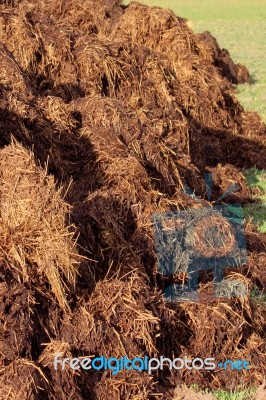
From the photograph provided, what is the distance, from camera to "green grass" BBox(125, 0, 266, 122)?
51.9 feet

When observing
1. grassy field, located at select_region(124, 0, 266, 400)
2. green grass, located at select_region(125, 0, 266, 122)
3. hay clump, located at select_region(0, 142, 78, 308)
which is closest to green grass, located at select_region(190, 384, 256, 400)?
grassy field, located at select_region(124, 0, 266, 400)

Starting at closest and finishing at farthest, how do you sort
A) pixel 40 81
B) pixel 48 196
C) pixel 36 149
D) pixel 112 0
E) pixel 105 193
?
pixel 48 196 → pixel 105 193 → pixel 36 149 → pixel 40 81 → pixel 112 0

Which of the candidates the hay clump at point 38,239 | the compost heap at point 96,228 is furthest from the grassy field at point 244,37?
the hay clump at point 38,239

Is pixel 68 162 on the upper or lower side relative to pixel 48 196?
lower

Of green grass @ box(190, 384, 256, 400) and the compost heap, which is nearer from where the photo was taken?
the compost heap

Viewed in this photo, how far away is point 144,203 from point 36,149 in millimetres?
1160

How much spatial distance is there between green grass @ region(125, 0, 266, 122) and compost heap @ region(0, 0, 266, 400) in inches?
187

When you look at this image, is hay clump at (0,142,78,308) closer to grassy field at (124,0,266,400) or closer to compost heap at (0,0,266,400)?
compost heap at (0,0,266,400)

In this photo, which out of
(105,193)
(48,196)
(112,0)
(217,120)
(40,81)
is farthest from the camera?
(112,0)

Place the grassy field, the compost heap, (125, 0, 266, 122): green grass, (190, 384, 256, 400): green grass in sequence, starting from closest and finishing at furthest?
the compost heap < (190, 384, 256, 400): green grass < the grassy field < (125, 0, 266, 122): green grass

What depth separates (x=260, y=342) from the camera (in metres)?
5.29

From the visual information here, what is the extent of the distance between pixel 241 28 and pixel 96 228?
25.6 metres

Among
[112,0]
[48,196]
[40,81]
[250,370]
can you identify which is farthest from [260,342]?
[112,0]

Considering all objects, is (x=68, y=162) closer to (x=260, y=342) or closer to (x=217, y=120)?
(x=260, y=342)
